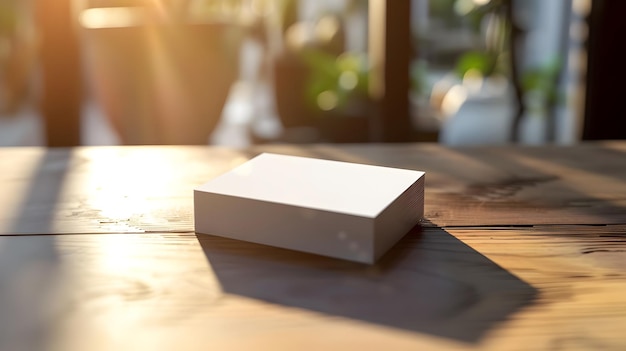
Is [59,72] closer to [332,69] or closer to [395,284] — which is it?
[332,69]

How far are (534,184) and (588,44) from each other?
1.24m

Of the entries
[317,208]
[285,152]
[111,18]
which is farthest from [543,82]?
[317,208]

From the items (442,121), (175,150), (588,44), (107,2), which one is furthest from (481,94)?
(175,150)

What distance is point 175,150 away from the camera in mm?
987

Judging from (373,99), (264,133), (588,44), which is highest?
(588,44)

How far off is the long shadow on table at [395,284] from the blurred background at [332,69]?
136cm

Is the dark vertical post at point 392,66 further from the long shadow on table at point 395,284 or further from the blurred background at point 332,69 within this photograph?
the long shadow on table at point 395,284

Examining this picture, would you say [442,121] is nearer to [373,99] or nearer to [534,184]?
[373,99]

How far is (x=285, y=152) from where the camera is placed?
0.98 m

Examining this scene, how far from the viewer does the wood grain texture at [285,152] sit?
27.6 inches

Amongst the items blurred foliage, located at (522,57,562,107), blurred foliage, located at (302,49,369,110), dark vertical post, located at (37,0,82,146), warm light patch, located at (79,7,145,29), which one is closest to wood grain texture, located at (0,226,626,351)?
dark vertical post, located at (37,0,82,146)

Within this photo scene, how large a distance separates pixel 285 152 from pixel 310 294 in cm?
48

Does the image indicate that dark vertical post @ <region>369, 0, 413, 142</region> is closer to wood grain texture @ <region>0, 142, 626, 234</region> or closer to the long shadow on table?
wood grain texture @ <region>0, 142, 626, 234</region>

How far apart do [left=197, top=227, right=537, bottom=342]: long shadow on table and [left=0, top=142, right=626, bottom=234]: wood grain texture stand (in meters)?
0.09
